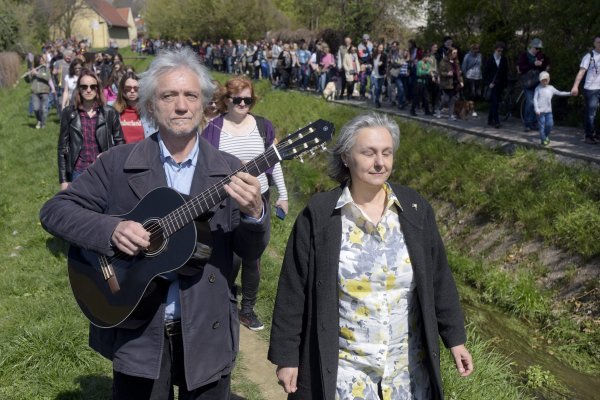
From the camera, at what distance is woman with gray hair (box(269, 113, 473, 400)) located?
2678 millimetres

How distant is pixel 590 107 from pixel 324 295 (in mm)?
9447

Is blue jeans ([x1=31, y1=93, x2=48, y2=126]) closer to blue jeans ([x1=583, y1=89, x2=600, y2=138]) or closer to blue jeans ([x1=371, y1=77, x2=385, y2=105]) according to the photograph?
blue jeans ([x1=371, y1=77, x2=385, y2=105])

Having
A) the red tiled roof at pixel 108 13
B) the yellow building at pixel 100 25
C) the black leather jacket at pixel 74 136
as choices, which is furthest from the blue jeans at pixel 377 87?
the red tiled roof at pixel 108 13

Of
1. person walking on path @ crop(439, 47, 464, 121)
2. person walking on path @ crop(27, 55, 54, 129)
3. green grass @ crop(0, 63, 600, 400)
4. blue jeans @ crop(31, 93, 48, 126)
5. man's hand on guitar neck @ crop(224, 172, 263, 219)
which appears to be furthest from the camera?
blue jeans @ crop(31, 93, 48, 126)

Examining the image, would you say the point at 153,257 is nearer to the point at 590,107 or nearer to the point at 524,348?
the point at 524,348

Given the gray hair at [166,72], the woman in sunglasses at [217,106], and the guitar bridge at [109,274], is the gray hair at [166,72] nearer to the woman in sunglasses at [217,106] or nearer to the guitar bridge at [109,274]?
the guitar bridge at [109,274]

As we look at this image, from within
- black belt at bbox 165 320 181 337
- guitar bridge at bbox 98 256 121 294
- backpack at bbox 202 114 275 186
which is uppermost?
backpack at bbox 202 114 275 186

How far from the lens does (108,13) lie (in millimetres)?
88938

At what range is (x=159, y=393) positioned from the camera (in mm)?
2682

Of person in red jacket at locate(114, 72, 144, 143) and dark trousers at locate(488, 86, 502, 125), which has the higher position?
person in red jacket at locate(114, 72, 144, 143)

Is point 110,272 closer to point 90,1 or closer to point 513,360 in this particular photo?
point 513,360

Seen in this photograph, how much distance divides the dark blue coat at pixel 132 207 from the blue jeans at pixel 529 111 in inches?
404

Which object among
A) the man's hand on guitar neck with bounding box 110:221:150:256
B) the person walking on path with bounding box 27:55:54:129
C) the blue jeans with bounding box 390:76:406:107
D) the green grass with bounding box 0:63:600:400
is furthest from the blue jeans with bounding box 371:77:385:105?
the man's hand on guitar neck with bounding box 110:221:150:256

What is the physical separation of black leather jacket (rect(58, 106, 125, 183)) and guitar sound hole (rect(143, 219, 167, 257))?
3560 mm
